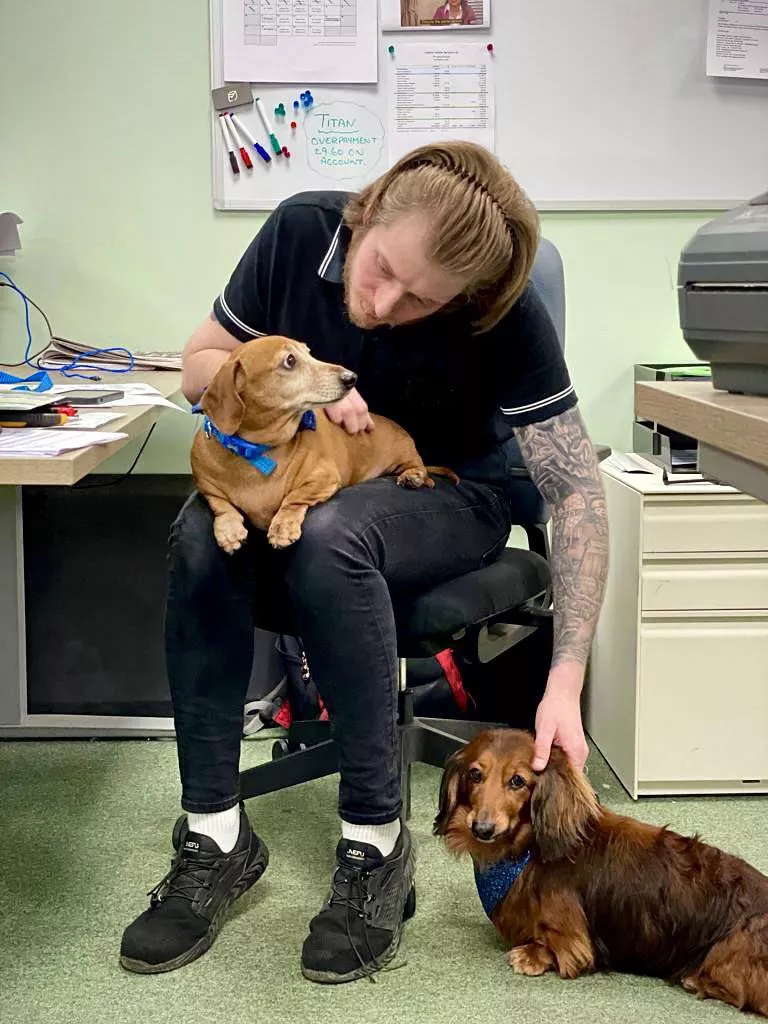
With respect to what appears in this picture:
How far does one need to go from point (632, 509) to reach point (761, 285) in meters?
1.38

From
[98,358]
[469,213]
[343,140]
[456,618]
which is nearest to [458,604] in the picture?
[456,618]

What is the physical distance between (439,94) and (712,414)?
1969 mm

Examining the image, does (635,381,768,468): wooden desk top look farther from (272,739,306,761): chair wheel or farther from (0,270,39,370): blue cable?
(0,270,39,370): blue cable

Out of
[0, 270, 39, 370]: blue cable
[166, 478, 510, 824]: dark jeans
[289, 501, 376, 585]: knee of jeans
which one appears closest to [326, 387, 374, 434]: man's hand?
[166, 478, 510, 824]: dark jeans

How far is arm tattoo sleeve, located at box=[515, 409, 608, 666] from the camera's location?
1.52 metres

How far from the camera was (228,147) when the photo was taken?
2555mm

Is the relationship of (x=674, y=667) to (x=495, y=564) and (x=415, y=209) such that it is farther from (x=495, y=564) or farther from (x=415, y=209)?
(x=415, y=209)

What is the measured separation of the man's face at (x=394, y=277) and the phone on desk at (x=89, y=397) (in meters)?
0.47

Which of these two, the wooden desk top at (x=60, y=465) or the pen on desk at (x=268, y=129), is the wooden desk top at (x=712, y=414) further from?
the pen on desk at (x=268, y=129)

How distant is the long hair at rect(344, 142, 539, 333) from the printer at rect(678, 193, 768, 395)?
61cm

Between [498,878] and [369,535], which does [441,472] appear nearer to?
[369,535]

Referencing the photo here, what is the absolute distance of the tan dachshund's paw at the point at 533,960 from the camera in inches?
58.8

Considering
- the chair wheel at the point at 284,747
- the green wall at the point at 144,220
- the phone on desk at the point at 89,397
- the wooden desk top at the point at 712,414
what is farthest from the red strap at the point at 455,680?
the wooden desk top at the point at 712,414

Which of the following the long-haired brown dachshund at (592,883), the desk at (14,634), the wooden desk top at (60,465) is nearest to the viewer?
the wooden desk top at (60,465)
